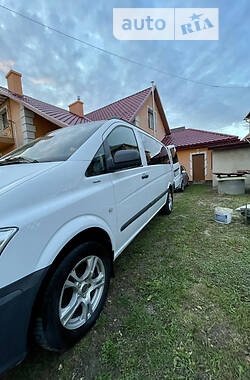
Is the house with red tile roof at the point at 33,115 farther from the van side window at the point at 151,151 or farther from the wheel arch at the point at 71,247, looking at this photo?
the wheel arch at the point at 71,247

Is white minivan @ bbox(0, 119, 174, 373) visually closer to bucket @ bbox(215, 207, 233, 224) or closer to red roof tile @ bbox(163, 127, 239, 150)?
bucket @ bbox(215, 207, 233, 224)

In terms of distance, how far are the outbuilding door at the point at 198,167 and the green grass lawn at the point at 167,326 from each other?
1120cm

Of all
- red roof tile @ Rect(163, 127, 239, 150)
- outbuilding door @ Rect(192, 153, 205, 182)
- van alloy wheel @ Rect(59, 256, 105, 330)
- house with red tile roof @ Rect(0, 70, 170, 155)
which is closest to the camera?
van alloy wheel @ Rect(59, 256, 105, 330)

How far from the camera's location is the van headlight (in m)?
0.78

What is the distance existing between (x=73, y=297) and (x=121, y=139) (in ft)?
5.63

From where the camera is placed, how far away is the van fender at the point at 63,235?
936 mm

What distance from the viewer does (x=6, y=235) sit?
81 centimetres

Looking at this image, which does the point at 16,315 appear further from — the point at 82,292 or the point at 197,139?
the point at 197,139

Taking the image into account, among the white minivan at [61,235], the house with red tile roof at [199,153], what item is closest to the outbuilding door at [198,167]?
the house with red tile roof at [199,153]

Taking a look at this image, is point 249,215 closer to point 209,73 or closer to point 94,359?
point 94,359

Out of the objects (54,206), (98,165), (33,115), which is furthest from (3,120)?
(54,206)

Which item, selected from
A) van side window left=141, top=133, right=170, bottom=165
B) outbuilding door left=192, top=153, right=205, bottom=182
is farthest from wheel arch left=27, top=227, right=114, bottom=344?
outbuilding door left=192, top=153, right=205, bottom=182

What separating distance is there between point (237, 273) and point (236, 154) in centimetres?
841

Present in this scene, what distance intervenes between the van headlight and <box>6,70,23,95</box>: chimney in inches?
457
